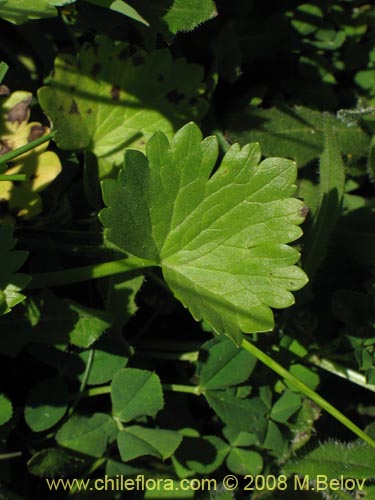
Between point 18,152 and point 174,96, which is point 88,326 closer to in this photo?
point 18,152

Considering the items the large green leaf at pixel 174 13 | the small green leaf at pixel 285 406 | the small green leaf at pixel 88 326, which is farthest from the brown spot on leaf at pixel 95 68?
the small green leaf at pixel 285 406

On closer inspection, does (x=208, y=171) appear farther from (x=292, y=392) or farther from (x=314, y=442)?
(x=314, y=442)

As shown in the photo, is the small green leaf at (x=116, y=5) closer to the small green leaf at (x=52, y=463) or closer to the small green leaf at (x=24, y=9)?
the small green leaf at (x=24, y=9)

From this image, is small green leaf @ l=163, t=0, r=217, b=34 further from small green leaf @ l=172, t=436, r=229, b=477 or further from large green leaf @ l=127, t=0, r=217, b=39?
small green leaf @ l=172, t=436, r=229, b=477

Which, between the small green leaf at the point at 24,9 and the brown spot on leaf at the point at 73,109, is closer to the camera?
the small green leaf at the point at 24,9

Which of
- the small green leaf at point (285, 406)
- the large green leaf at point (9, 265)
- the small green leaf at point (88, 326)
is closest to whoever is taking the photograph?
the large green leaf at point (9, 265)

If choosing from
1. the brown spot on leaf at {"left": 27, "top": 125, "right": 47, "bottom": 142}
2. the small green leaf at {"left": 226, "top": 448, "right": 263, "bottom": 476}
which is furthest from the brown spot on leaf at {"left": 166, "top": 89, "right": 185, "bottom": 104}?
the small green leaf at {"left": 226, "top": 448, "right": 263, "bottom": 476}

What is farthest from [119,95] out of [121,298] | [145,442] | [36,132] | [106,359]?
[145,442]

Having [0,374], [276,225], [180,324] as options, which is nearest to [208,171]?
[276,225]
